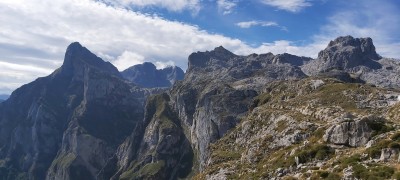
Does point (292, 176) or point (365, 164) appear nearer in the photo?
point (365, 164)

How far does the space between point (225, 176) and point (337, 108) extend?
4437 cm

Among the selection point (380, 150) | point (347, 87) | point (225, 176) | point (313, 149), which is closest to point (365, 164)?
point (380, 150)

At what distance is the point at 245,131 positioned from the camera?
166500 millimetres

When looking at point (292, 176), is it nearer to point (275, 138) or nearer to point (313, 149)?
point (313, 149)

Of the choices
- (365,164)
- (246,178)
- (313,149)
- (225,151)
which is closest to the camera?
(365,164)

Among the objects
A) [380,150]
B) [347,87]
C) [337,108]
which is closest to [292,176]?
[380,150]

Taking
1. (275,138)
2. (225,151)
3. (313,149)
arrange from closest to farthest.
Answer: (313,149) < (275,138) < (225,151)

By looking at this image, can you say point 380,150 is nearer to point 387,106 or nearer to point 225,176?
point 225,176

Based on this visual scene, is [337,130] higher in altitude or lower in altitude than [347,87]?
lower

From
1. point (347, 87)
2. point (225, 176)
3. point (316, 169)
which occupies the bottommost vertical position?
point (225, 176)

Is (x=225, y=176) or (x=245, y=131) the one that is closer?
(x=225, y=176)

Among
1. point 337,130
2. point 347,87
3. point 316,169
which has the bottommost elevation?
point 316,169

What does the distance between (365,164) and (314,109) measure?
7439 cm

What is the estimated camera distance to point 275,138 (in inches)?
4926
